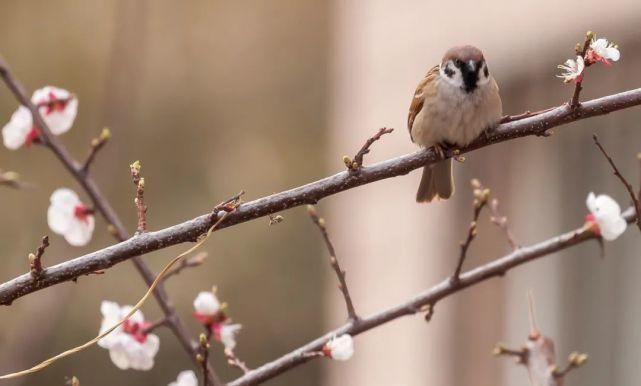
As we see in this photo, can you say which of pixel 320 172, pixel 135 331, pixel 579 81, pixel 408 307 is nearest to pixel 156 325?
pixel 135 331

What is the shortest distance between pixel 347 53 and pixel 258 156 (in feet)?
6.28

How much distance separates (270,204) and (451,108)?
51cm

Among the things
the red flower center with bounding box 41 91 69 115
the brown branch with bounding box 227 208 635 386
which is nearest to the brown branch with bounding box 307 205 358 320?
the brown branch with bounding box 227 208 635 386

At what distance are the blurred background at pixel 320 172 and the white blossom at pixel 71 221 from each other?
0.24 m

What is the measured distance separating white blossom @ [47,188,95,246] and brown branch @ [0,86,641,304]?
43cm

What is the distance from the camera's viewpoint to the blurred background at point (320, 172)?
2250 millimetres

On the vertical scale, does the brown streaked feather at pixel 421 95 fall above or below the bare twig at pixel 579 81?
above

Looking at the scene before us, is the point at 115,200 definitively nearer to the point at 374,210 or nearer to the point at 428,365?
the point at 374,210

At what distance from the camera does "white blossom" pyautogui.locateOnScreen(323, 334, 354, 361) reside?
1.14m

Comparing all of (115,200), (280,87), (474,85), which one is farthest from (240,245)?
(474,85)

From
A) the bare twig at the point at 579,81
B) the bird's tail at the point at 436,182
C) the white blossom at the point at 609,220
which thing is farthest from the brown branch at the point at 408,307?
the bare twig at the point at 579,81

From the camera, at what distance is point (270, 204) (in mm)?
905

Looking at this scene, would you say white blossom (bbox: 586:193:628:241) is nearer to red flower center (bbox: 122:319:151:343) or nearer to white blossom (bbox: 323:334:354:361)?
white blossom (bbox: 323:334:354:361)

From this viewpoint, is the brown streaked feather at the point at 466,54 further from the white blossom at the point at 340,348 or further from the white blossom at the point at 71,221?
the white blossom at the point at 71,221
